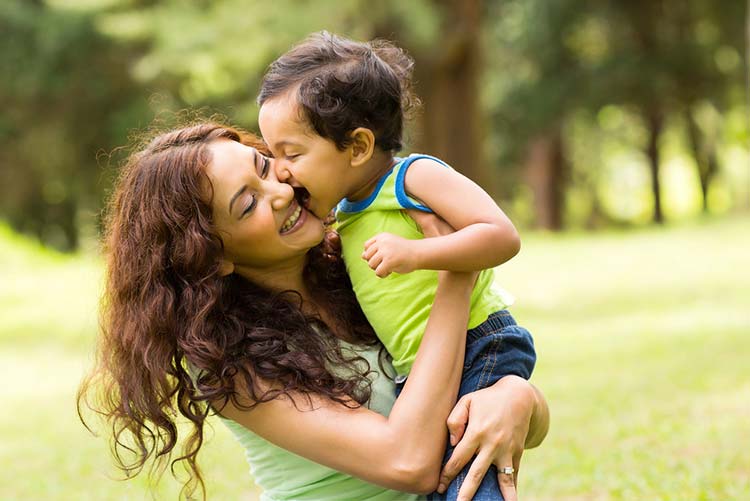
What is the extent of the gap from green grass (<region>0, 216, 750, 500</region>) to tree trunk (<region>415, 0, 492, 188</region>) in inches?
67.0

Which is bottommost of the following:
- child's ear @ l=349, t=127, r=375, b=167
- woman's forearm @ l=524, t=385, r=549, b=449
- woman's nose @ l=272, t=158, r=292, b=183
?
woman's forearm @ l=524, t=385, r=549, b=449

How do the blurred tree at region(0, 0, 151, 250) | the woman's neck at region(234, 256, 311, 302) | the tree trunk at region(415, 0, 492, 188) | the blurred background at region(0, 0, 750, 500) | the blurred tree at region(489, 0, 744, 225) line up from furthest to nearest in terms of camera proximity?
1. the blurred tree at region(489, 0, 744, 225)
2. the blurred tree at region(0, 0, 151, 250)
3. the tree trunk at region(415, 0, 492, 188)
4. the blurred background at region(0, 0, 750, 500)
5. the woman's neck at region(234, 256, 311, 302)

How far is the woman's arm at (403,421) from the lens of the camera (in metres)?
2.38

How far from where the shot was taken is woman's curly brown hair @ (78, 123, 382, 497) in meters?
2.48

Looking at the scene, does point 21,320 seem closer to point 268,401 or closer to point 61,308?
point 61,308

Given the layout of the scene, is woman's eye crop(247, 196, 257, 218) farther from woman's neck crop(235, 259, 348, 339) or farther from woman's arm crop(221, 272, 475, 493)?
woman's arm crop(221, 272, 475, 493)

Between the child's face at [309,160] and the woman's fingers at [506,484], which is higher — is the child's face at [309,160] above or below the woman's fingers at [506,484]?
above

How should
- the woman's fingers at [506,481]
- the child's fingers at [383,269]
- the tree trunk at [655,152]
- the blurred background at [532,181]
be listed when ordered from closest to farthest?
the child's fingers at [383,269] < the woman's fingers at [506,481] < the blurred background at [532,181] < the tree trunk at [655,152]

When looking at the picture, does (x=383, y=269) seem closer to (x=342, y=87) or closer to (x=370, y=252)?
(x=370, y=252)

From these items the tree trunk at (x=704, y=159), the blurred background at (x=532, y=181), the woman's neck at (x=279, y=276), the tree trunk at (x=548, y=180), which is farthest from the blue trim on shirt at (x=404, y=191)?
the tree trunk at (x=704, y=159)

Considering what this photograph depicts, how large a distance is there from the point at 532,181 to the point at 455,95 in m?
10.7

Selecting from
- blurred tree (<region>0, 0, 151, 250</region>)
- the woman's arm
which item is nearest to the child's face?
the woman's arm

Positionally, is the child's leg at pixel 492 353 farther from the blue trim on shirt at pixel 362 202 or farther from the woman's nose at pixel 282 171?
the woman's nose at pixel 282 171

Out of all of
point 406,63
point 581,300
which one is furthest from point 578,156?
point 406,63
